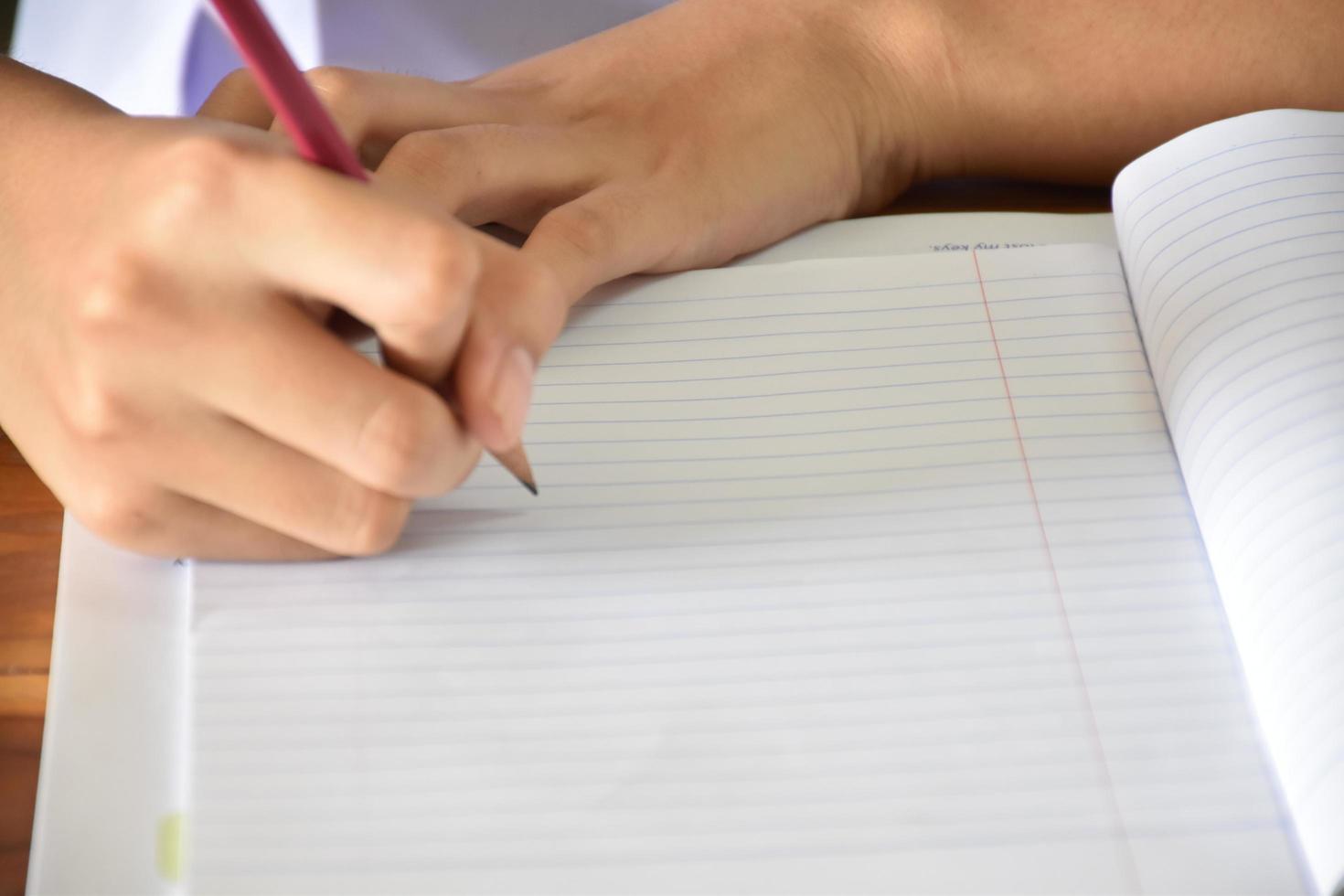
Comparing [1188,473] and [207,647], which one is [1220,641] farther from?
[207,647]

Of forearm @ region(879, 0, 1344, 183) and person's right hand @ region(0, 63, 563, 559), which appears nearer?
person's right hand @ region(0, 63, 563, 559)

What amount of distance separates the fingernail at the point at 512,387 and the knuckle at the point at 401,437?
0.7 inches

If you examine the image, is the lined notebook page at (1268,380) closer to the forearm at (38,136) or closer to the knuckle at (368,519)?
the knuckle at (368,519)

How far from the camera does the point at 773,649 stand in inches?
14.4

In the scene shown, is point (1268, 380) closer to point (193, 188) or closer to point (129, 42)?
point (193, 188)

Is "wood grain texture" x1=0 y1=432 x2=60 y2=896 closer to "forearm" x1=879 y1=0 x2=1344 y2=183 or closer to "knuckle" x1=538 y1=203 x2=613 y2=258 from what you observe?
"knuckle" x1=538 y1=203 x2=613 y2=258

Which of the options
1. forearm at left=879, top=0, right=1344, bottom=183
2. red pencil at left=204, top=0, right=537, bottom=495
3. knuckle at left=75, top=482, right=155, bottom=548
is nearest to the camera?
red pencil at left=204, top=0, right=537, bottom=495

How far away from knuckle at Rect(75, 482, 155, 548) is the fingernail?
131 millimetres

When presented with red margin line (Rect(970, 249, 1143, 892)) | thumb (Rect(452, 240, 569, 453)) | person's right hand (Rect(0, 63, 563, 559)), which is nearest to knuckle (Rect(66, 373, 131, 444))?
person's right hand (Rect(0, 63, 563, 559))

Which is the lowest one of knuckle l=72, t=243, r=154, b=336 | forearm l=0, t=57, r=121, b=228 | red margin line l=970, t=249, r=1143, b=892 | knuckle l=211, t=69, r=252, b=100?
red margin line l=970, t=249, r=1143, b=892

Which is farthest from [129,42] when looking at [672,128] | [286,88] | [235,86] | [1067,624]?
[1067,624]

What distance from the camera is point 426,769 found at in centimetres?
34

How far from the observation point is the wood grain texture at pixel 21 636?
1.12ft

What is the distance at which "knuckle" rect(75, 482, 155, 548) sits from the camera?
0.36 metres
